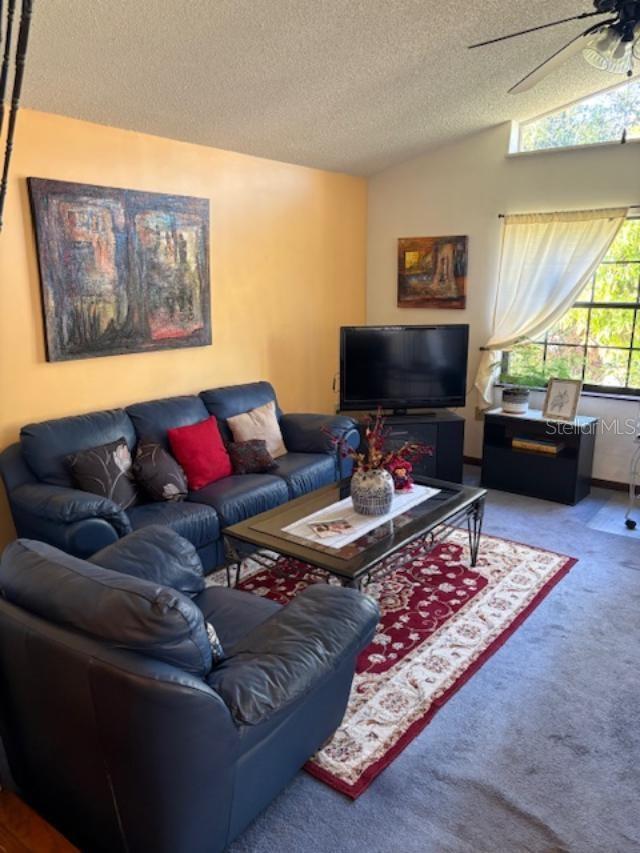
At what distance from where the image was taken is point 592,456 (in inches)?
191

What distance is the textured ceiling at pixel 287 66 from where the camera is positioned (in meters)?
2.70

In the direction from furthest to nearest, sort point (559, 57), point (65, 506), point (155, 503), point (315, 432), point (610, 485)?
point (610, 485), point (315, 432), point (155, 503), point (65, 506), point (559, 57)

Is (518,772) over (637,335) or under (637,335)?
under

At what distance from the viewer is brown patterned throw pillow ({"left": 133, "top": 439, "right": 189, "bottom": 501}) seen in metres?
3.49

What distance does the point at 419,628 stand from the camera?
3020 mm

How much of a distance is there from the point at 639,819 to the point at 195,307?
3585 millimetres

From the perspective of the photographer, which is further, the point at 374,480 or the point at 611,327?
the point at 611,327

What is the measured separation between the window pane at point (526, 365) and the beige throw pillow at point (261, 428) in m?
2.09

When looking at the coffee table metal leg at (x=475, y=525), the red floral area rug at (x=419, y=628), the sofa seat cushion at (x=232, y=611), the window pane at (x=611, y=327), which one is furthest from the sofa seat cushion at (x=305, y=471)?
the window pane at (x=611, y=327)

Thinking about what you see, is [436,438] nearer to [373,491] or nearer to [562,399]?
[562,399]

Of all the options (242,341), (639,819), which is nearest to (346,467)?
(242,341)

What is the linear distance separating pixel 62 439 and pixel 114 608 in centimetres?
208

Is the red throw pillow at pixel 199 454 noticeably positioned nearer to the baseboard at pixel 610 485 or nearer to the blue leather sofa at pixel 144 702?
the blue leather sofa at pixel 144 702

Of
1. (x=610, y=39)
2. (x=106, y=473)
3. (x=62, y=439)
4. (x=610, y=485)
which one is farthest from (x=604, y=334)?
(x=62, y=439)
